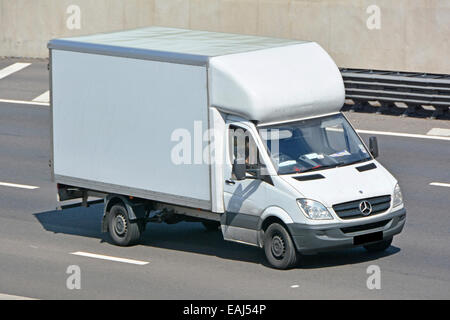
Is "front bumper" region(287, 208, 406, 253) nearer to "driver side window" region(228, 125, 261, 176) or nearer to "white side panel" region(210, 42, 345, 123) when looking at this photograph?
"driver side window" region(228, 125, 261, 176)

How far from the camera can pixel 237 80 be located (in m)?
14.7

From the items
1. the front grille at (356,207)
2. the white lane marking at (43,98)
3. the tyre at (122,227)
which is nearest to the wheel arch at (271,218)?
the front grille at (356,207)

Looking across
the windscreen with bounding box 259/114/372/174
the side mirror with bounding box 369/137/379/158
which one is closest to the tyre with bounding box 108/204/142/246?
the windscreen with bounding box 259/114/372/174

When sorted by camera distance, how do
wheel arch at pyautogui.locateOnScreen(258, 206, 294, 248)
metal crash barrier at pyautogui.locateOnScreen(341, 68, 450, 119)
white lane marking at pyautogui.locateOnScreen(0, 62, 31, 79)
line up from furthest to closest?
1. white lane marking at pyautogui.locateOnScreen(0, 62, 31, 79)
2. metal crash barrier at pyautogui.locateOnScreen(341, 68, 450, 119)
3. wheel arch at pyautogui.locateOnScreen(258, 206, 294, 248)

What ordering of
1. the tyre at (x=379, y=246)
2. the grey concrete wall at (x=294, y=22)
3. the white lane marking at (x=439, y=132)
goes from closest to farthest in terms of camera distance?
the tyre at (x=379, y=246) < the white lane marking at (x=439, y=132) < the grey concrete wall at (x=294, y=22)

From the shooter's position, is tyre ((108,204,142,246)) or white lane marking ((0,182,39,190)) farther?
white lane marking ((0,182,39,190))

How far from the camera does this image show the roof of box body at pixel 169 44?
15.5 meters

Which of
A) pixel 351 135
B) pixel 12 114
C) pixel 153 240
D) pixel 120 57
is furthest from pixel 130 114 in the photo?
pixel 12 114

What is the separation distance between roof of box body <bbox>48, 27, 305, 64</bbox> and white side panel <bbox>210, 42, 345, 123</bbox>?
285 millimetres

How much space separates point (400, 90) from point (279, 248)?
12267 mm

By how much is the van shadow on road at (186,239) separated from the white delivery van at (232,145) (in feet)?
1.42

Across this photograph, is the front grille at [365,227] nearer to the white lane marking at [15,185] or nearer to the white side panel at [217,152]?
the white side panel at [217,152]

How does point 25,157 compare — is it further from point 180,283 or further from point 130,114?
point 180,283

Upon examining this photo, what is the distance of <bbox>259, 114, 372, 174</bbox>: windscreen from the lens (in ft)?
49.3
